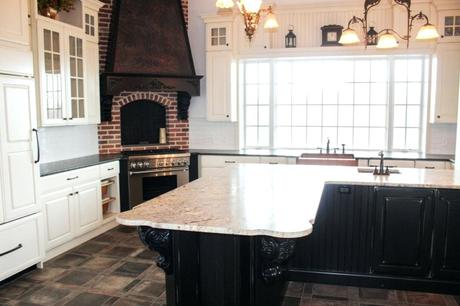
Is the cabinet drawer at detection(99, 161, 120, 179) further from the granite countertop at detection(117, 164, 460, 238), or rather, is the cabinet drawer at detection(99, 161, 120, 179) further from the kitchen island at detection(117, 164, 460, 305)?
the kitchen island at detection(117, 164, 460, 305)

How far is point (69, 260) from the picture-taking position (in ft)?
14.2

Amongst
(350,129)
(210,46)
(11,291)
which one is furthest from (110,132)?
(350,129)

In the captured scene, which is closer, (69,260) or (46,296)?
(46,296)

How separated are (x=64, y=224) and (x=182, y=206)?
93.5 inches

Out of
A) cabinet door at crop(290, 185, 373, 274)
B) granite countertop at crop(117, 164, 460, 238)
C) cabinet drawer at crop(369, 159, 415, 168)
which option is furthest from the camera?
cabinet drawer at crop(369, 159, 415, 168)

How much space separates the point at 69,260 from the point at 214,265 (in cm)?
247

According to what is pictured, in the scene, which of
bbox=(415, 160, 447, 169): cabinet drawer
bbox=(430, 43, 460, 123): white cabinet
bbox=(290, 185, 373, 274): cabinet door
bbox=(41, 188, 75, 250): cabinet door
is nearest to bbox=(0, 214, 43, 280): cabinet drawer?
bbox=(41, 188, 75, 250): cabinet door

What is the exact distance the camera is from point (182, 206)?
2625 mm

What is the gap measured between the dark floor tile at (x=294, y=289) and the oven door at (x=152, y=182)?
2724mm

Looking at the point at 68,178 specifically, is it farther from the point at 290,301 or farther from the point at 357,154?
the point at 357,154

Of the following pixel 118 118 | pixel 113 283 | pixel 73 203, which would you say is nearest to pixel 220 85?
pixel 118 118

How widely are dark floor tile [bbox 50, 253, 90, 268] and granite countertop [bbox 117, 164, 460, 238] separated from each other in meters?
1.70

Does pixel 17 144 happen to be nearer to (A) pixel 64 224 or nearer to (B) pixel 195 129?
(A) pixel 64 224

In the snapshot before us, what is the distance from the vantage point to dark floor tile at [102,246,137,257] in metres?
4.50
